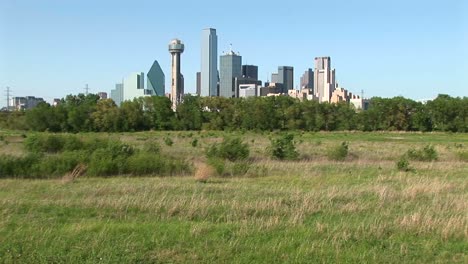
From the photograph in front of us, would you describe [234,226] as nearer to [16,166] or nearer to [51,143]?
[16,166]

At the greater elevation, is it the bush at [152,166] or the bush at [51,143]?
the bush at [51,143]

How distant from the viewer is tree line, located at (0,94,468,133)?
10856 cm

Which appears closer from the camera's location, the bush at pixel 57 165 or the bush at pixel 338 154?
the bush at pixel 57 165

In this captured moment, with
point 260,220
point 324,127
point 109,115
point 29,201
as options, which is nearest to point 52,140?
point 29,201

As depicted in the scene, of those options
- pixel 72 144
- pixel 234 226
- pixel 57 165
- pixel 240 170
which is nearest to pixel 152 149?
pixel 72 144

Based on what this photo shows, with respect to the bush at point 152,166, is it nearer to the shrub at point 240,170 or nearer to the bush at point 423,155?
the shrub at point 240,170

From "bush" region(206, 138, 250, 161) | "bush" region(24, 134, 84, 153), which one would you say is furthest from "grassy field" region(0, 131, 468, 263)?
"bush" region(24, 134, 84, 153)

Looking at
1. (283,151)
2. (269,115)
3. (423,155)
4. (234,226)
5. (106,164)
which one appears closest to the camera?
(234,226)

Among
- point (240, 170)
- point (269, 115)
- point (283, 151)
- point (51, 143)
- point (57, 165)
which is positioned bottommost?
point (240, 170)

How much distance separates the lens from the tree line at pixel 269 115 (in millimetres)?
108562

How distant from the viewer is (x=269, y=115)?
114 meters

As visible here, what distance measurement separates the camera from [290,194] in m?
14.0

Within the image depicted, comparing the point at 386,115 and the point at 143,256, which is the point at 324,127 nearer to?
the point at 386,115

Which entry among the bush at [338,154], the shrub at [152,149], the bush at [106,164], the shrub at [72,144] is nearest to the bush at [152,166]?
the bush at [106,164]
